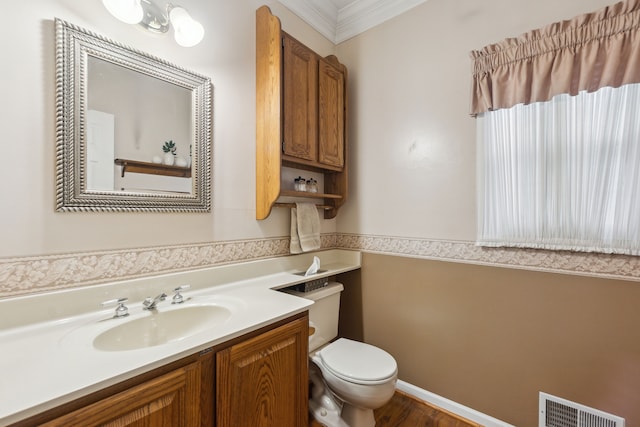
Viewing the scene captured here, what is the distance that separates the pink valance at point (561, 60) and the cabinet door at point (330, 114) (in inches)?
33.4

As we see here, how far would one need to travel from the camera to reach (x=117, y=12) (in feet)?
3.48

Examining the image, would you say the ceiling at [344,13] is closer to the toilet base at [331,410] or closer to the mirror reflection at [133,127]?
the mirror reflection at [133,127]

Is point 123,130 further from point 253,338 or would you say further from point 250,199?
point 253,338

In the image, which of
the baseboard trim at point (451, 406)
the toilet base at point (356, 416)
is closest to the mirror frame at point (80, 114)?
the toilet base at point (356, 416)

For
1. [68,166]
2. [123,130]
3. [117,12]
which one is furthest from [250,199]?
[117,12]

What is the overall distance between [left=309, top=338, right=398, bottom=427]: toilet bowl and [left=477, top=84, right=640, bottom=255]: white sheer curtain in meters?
0.89

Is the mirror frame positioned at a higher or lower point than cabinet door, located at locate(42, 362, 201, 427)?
higher

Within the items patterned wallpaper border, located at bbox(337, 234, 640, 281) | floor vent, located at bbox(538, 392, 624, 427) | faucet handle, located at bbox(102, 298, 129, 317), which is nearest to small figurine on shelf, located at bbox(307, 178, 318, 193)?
patterned wallpaper border, located at bbox(337, 234, 640, 281)

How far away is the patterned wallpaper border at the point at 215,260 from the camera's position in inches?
37.7

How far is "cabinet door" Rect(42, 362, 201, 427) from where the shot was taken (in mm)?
642

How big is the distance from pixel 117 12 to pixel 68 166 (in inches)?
24.8

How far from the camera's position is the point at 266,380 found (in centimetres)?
104

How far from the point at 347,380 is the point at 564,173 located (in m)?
1.46

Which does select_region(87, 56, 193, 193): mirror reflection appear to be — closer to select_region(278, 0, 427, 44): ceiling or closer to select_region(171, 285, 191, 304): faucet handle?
select_region(171, 285, 191, 304): faucet handle
